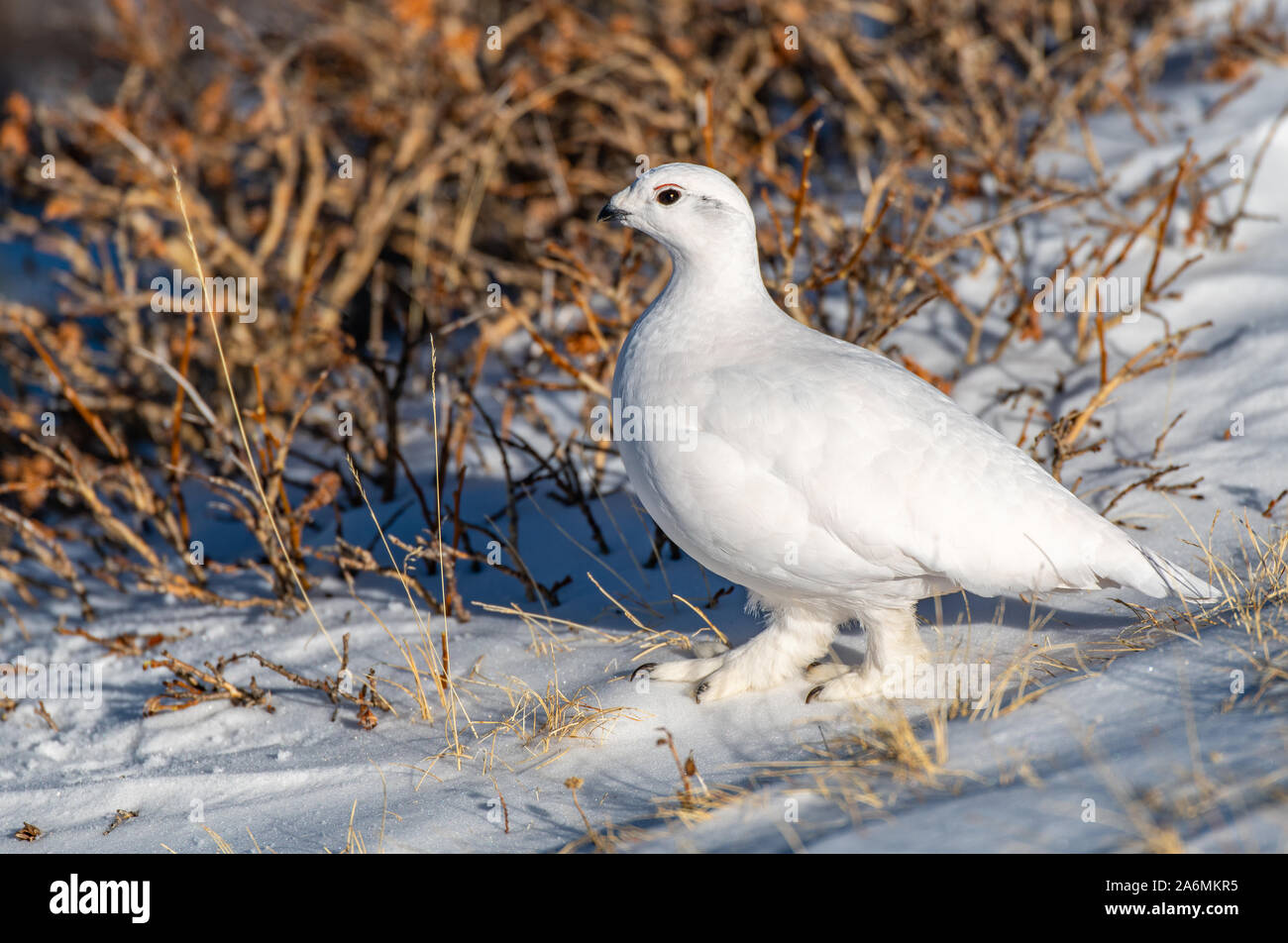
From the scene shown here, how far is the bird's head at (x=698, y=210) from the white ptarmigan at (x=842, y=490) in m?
0.02

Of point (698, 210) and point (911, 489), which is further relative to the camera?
point (698, 210)

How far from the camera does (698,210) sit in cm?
266

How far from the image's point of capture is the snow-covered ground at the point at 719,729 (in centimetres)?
191

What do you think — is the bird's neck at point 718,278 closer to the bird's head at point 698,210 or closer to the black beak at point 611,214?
the bird's head at point 698,210

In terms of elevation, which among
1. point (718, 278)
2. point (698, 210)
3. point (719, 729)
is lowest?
point (719, 729)

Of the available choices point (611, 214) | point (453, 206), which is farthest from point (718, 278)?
point (453, 206)

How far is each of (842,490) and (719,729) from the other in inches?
26.4

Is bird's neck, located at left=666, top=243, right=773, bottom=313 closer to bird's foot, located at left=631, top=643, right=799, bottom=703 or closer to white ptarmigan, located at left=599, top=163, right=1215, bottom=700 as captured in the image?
white ptarmigan, located at left=599, top=163, right=1215, bottom=700

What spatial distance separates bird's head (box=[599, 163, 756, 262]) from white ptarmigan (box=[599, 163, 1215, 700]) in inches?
0.8

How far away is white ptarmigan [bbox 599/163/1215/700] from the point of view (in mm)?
2326

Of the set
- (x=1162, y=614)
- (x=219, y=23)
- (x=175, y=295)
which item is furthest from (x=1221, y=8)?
(x=219, y=23)

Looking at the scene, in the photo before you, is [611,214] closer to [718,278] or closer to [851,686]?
[718,278]

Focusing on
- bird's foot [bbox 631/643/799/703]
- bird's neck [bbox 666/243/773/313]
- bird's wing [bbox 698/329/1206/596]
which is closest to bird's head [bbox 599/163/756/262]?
bird's neck [bbox 666/243/773/313]

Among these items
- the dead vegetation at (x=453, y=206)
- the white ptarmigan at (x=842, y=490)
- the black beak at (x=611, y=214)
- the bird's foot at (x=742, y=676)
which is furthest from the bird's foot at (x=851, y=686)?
the dead vegetation at (x=453, y=206)
